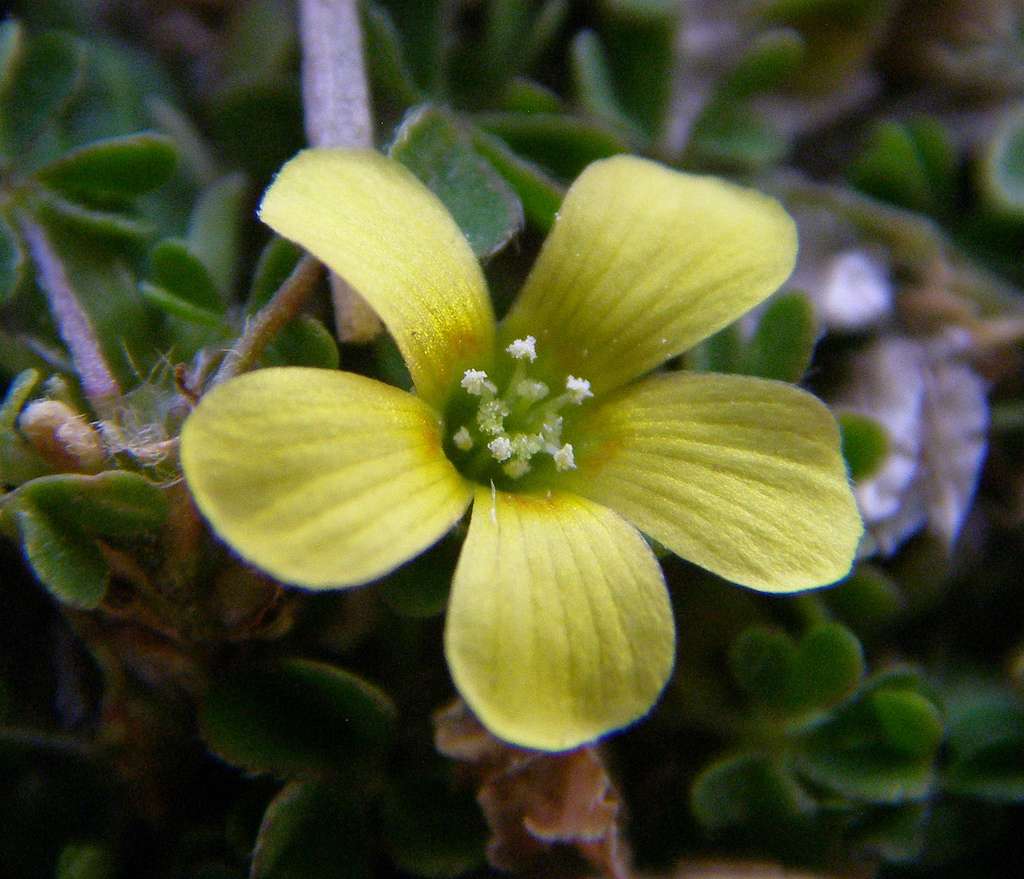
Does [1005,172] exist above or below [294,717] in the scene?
above

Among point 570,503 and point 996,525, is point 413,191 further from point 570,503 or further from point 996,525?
point 996,525

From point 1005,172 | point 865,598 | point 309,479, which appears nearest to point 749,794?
point 865,598

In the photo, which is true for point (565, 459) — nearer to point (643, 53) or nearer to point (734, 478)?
point (734, 478)

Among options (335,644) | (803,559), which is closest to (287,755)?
(335,644)

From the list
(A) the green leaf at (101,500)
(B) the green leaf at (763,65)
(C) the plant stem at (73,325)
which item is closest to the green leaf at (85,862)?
(A) the green leaf at (101,500)

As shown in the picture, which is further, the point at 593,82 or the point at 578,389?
the point at 593,82

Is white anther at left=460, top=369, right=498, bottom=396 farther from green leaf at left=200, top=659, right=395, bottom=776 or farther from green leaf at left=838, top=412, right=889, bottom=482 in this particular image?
green leaf at left=838, top=412, right=889, bottom=482
